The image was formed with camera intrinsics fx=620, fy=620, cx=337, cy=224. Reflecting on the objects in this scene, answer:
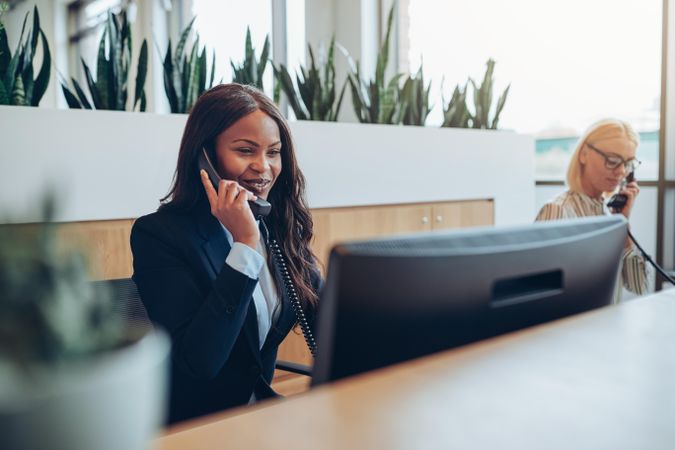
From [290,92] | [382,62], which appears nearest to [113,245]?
[290,92]

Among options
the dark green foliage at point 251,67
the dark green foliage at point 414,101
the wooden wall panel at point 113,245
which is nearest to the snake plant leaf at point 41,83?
the wooden wall panel at point 113,245

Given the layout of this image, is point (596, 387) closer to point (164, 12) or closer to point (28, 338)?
point (28, 338)

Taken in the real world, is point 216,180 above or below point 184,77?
below

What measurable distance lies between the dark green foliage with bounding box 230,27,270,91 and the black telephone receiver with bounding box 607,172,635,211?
4.81 ft

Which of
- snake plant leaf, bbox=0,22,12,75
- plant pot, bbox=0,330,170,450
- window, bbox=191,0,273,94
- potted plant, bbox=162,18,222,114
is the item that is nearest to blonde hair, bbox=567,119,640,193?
potted plant, bbox=162,18,222,114

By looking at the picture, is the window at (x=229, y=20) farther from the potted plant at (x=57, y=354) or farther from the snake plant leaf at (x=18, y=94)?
the potted plant at (x=57, y=354)

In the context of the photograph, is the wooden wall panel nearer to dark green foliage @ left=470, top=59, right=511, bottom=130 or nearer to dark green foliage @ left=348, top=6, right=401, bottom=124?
dark green foliage @ left=348, top=6, right=401, bottom=124

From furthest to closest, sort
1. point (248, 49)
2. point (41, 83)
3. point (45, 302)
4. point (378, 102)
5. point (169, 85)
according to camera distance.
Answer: point (378, 102) < point (248, 49) < point (169, 85) < point (41, 83) < point (45, 302)

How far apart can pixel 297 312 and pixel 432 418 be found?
94 cm

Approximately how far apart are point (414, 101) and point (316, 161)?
31.4 inches

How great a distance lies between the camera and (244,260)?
1.22 metres

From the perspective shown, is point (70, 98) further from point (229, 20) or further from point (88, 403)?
point (229, 20)

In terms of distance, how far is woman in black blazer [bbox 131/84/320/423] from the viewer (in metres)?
1.22

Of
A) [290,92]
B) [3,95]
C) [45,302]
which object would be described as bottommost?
[45,302]
